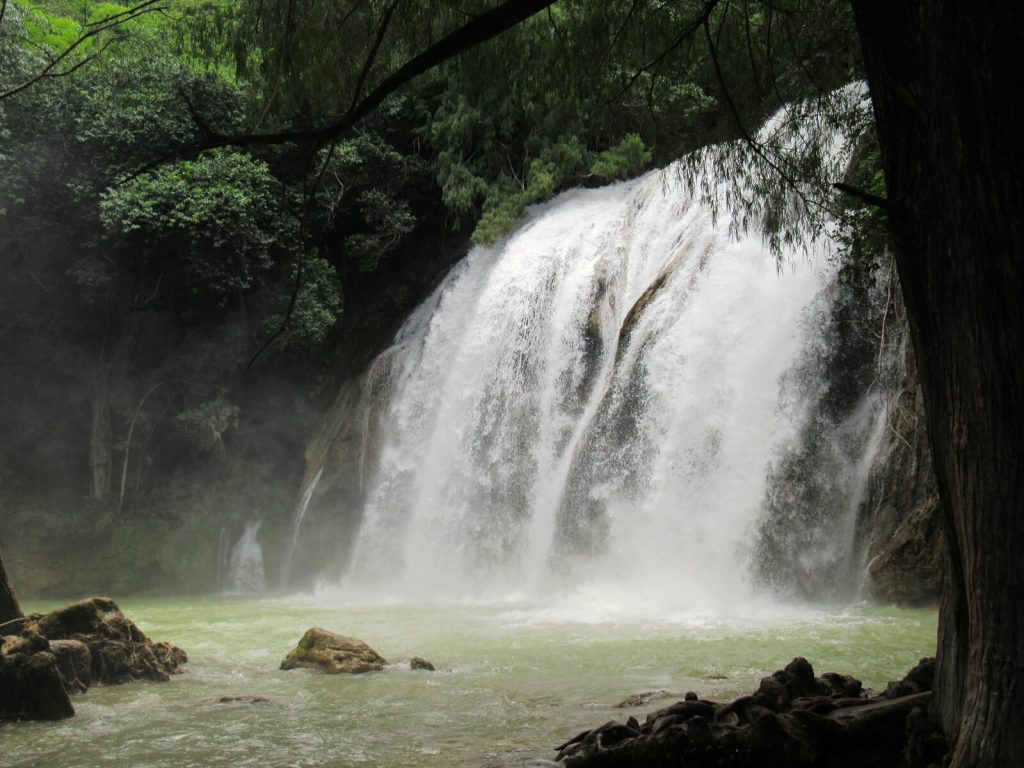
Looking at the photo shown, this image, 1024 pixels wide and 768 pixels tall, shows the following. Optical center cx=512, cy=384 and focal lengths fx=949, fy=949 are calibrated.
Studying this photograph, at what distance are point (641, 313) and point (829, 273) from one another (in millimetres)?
2686

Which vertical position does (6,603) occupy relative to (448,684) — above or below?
above

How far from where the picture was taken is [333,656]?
309 inches

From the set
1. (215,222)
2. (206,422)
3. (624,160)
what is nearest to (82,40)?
(215,222)

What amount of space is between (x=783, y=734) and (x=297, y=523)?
15457mm

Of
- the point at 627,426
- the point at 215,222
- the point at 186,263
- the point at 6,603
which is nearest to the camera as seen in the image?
the point at 6,603

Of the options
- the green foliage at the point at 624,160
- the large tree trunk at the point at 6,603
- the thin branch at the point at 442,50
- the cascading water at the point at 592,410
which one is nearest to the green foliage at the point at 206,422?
the cascading water at the point at 592,410

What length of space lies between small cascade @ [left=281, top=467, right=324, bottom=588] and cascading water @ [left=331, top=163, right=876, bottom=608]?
1574 mm

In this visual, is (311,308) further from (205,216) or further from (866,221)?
(866,221)

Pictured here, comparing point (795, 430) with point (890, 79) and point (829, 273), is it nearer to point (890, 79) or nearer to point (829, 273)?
point (829, 273)

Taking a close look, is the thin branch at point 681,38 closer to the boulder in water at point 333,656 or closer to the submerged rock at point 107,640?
the boulder in water at point 333,656

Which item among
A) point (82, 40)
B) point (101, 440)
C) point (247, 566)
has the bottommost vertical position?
point (247, 566)

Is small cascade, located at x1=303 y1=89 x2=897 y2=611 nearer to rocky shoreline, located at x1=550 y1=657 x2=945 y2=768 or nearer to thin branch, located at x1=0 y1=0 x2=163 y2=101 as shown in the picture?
thin branch, located at x1=0 y1=0 x2=163 y2=101

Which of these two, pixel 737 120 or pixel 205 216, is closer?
pixel 737 120

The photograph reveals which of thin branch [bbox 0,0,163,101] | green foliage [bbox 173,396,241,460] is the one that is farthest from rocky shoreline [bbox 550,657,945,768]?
green foliage [bbox 173,396,241,460]
